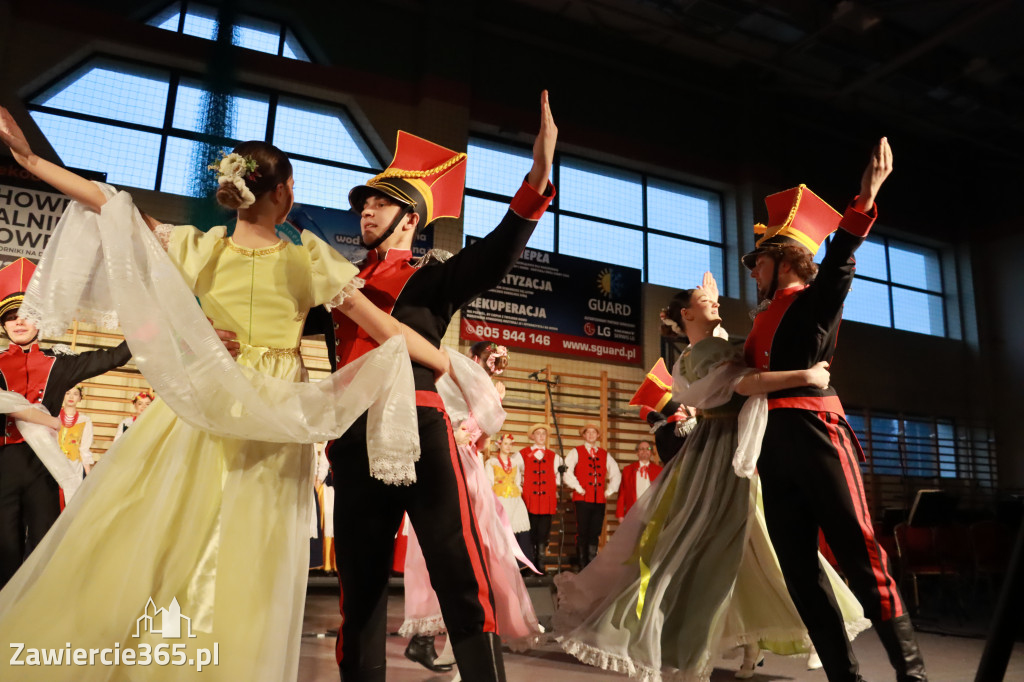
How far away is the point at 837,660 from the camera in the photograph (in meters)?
2.19

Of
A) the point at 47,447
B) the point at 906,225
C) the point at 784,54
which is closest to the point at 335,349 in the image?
the point at 47,447

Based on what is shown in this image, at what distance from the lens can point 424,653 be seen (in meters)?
3.30

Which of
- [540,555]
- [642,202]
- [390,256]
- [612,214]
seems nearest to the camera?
[390,256]

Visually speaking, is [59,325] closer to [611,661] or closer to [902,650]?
[611,661]

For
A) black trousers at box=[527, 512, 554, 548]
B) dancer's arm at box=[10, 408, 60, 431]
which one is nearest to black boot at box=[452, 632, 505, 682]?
dancer's arm at box=[10, 408, 60, 431]

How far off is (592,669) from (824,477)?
1642mm

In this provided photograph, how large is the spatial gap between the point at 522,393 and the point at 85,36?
6.40 metres

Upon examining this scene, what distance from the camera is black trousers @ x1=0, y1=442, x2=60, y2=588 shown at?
3355mm

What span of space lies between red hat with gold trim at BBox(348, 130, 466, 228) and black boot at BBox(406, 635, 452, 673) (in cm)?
201

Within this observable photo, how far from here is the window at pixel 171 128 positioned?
8.02 meters

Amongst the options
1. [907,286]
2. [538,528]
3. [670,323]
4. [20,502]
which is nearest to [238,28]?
[538,528]

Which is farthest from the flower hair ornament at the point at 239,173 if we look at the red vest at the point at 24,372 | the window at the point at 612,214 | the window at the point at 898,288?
the window at the point at 898,288

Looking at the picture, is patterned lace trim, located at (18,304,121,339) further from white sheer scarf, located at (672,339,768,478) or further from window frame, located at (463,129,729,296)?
window frame, located at (463,129,729,296)

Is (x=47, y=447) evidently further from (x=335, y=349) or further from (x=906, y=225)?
(x=906, y=225)
